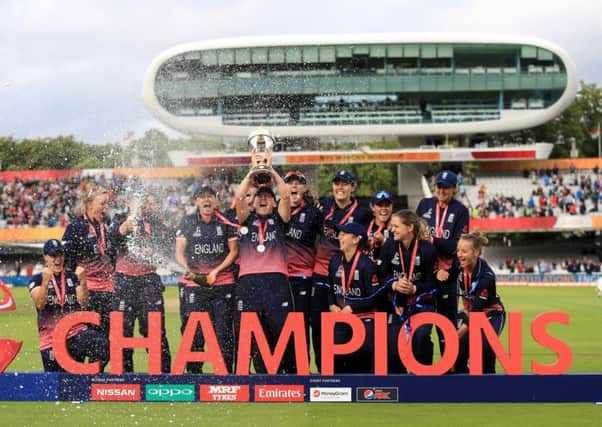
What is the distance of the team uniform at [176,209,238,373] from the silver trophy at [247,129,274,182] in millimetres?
803

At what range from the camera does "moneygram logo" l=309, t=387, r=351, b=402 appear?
810cm

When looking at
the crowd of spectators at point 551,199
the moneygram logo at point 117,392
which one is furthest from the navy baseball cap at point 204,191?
the crowd of spectators at point 551,199

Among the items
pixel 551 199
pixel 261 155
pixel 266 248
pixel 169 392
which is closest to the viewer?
pixel 169 392

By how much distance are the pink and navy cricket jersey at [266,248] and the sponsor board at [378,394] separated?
56.1 inches

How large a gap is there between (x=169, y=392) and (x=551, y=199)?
40680mm

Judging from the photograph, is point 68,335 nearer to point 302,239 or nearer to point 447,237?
point 302,239

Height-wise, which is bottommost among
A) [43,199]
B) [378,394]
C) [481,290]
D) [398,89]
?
[43,199]

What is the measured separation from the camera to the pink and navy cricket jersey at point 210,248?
8859mm

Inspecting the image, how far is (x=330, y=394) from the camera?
26.6 feet

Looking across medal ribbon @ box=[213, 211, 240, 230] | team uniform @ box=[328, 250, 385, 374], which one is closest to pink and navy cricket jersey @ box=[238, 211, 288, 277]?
medal ribbon @ box=[213, 211, 240, 230]

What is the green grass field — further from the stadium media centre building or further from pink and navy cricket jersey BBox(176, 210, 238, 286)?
the stadium media centre building

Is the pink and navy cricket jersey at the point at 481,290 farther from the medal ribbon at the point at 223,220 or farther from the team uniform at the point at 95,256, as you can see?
the team uniform at the point at 95,256

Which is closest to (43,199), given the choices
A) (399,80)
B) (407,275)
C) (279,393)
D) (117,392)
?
(399,80)

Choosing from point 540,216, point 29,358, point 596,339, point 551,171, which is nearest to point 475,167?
point 551,171
